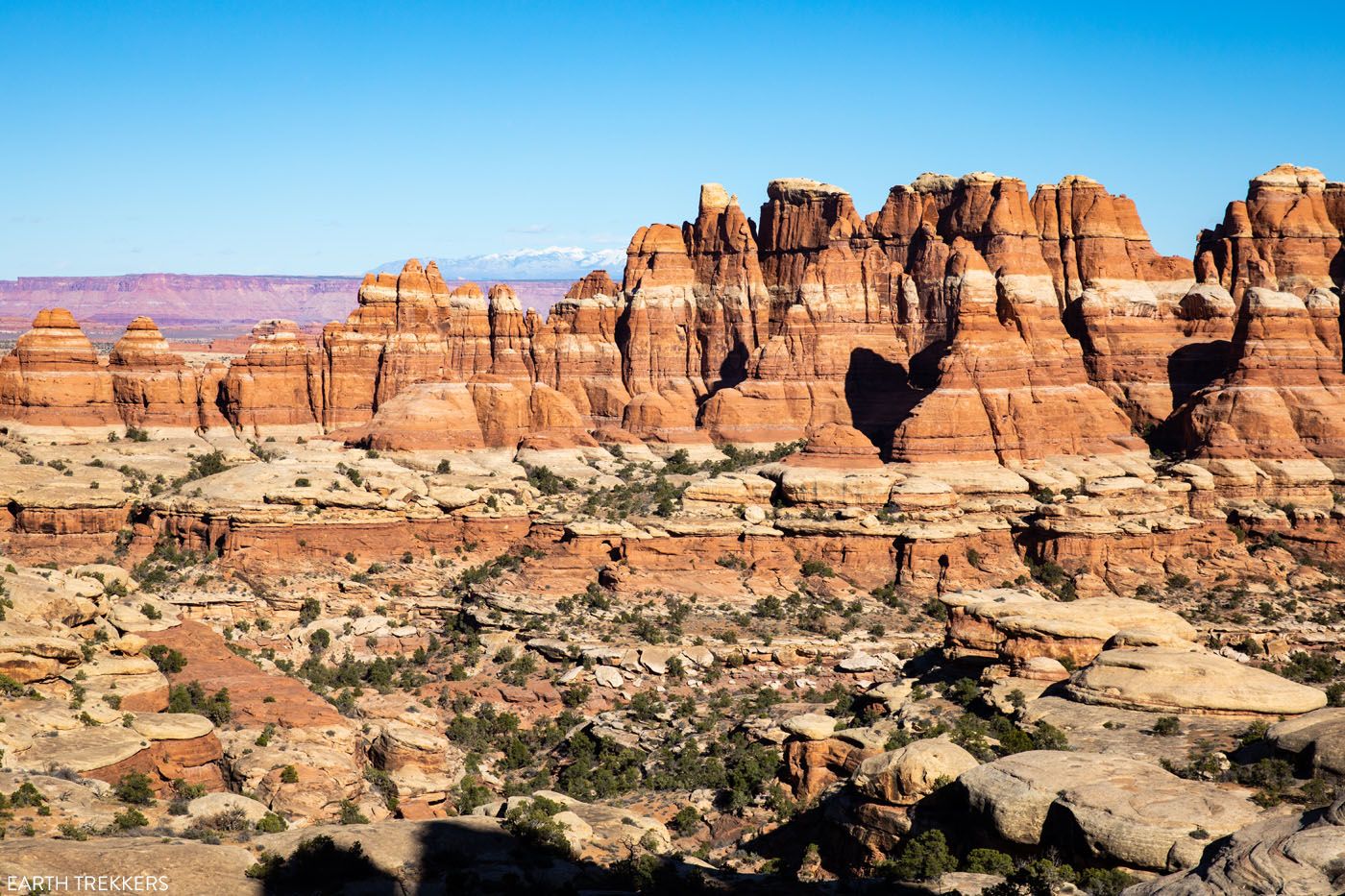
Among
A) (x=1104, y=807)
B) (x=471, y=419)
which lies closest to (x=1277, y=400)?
(x=471, y=419)

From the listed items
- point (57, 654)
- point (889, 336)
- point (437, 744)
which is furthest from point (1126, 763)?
point (889, 336)

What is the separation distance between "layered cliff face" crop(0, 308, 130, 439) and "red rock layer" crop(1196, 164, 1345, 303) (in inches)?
2746

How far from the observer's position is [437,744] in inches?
2103

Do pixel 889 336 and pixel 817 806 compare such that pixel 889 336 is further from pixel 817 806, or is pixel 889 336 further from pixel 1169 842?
pixel 1169 842

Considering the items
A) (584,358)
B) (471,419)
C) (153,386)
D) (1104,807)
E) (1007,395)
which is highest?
(584,358)

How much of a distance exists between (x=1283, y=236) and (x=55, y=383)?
76.8 m

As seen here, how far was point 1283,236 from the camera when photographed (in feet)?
328

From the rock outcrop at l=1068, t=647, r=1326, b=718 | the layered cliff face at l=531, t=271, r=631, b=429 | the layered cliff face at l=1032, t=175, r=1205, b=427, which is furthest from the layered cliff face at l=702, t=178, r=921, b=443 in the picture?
the rock outcrop at l=1068, t=647, r=1326, b=718

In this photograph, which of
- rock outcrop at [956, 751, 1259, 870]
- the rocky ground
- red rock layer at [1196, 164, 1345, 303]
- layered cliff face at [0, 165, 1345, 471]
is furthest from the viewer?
red rock layer at [1196, 164, 1345, 303]

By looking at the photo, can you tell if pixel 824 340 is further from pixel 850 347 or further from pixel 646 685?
pixel 646 685

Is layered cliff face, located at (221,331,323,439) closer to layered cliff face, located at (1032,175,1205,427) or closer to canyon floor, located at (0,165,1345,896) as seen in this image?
canyon floor, located at (0,165,1345,896)

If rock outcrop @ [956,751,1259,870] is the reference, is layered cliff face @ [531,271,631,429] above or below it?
above

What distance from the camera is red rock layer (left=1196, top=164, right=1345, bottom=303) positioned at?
3900 inches

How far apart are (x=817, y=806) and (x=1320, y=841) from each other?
769 inches
